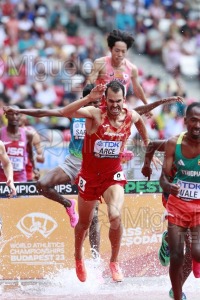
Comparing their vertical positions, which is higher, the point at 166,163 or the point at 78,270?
the point at 166,163

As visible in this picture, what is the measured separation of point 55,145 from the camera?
16.2 m

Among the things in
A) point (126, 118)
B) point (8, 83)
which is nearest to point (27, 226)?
point (126, 118)

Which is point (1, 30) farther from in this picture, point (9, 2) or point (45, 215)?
point (45, 215)

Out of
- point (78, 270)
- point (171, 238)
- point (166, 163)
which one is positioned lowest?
point (78, 270)

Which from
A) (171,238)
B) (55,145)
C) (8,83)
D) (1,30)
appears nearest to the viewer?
(171,238)

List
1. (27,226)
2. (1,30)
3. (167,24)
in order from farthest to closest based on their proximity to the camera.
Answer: (167,24)
(1,30)
(27,226)

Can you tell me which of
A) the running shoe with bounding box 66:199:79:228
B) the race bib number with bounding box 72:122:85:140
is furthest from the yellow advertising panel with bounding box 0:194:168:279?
the race bib number with bounding box 72:122:85:140

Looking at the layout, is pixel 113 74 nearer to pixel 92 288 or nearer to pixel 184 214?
pixel 92 288

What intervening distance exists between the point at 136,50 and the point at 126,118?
1208cm

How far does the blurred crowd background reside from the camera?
19.5 meters

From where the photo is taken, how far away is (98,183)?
10766mm

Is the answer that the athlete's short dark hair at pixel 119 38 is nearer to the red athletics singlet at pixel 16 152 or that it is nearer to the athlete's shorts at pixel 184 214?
the red athletics singlet at pixel 16 152

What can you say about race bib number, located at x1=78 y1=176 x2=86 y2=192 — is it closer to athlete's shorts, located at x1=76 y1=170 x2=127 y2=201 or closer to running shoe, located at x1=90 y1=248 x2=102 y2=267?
athlete's shorts, located at x1=76 y1=170 x2=127 y2=201

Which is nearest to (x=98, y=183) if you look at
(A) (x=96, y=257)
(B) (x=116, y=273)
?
(B) (x=116, y=273)
